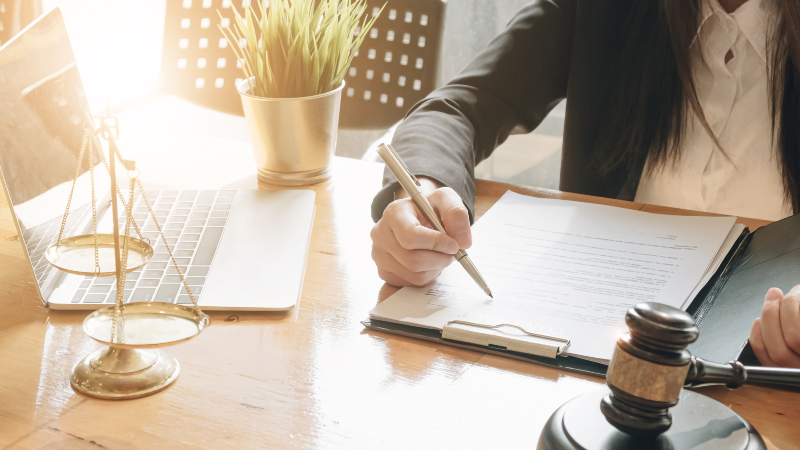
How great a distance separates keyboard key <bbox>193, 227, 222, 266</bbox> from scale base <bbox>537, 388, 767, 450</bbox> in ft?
1.35

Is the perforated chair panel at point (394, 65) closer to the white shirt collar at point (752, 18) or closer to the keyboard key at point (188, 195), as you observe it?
the white shirt collar at point (752, 18)

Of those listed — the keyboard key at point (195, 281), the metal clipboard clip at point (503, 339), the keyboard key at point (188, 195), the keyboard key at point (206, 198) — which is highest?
the metal clipboard clip at point (503, 339)

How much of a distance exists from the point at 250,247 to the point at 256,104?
252mm

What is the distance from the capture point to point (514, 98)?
1157 mm

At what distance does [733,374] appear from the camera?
1.38ft

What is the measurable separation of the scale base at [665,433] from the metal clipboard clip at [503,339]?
0.12 m

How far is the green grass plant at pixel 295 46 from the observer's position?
0.87m

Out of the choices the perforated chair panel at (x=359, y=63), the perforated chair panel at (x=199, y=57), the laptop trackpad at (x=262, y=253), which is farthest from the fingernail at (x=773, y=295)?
the perforated chair panel at (x=199, y=57)

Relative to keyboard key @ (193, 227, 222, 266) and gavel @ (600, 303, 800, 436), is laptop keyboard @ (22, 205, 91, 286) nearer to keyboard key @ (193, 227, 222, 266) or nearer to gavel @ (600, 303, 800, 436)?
keyboard key @ (193, 227, 222, 266)

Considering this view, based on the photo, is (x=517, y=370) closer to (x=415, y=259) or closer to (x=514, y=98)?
(x=415, y=259)

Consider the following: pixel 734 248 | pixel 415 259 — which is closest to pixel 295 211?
pixel 415 259

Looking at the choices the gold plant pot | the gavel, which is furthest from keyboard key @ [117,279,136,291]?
the gavel

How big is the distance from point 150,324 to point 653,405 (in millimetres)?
327

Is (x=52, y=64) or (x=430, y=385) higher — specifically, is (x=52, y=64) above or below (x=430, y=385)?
above
